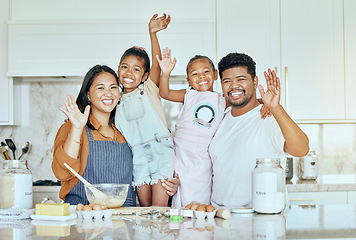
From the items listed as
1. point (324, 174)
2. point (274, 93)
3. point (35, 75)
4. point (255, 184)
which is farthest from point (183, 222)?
point (324, 174)

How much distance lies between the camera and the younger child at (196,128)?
86.4 inches

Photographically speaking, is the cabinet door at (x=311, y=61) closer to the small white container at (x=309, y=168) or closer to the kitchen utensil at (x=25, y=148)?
the small white container at (x=309, y=168)

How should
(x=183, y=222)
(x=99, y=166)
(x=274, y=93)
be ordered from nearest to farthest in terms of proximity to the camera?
1. (x=183, y=222)
2. (x=274, y=93)
3. (x=99, y=166)

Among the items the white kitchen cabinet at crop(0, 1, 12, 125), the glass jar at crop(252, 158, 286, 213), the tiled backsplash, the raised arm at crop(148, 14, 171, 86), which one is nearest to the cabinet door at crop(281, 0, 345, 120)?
the tiled backsplash

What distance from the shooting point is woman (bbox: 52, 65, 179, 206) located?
6.05 feet

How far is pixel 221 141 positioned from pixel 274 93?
0.46 meters

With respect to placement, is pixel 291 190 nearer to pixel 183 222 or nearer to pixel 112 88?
pixel 112 88

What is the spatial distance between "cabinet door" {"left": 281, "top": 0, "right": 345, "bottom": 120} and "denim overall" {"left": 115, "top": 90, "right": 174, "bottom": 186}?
1.35 metres

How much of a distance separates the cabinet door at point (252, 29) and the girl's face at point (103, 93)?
1347mm

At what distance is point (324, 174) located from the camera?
3.65m

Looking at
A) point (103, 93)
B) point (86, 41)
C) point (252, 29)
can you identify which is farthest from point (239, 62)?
point (86, 41)

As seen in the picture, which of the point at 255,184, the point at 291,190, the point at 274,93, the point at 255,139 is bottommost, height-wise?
the point at 291,190

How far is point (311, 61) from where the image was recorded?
3.29 metres

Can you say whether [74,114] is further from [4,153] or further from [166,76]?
[4,153]
